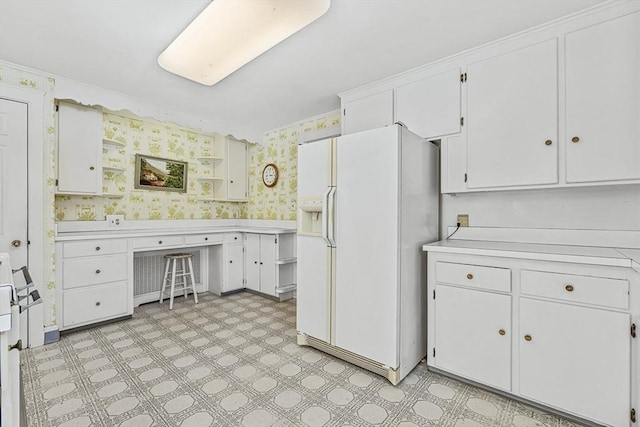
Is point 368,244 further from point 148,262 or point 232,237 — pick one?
point 148,262

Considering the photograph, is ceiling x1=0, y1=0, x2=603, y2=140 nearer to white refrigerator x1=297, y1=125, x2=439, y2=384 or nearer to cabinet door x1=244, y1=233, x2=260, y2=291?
white refrigerator x1=297, y1=125, x2=439, y2=384

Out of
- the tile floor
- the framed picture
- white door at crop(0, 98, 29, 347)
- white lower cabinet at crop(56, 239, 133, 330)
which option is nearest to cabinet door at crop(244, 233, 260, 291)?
the framed picture

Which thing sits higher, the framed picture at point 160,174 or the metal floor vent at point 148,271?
the framed picture at point 160,174

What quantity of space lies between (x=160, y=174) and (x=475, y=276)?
380cm

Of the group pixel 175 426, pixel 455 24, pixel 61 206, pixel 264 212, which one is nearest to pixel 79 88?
pixel 61 206

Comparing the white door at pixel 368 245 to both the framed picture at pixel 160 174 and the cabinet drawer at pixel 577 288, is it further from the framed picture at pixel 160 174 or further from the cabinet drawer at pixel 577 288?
the framed picture at pixel 160 174

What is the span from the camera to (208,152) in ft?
15.0

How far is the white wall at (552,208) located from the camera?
77.9 inches

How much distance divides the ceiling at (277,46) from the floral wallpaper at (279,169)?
983mm

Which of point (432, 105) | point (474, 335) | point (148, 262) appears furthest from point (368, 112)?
point (148, 262)

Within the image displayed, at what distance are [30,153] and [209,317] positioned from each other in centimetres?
219

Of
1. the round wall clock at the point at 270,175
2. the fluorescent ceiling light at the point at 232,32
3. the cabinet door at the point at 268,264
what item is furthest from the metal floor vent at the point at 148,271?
the fluorescent ceiling light at the point at 232,32

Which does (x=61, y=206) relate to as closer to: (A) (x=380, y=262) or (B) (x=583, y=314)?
(A) (x=380, y=262)

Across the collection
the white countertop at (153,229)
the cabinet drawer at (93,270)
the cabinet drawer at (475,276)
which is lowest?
the cabinet drawer at (93,270)
